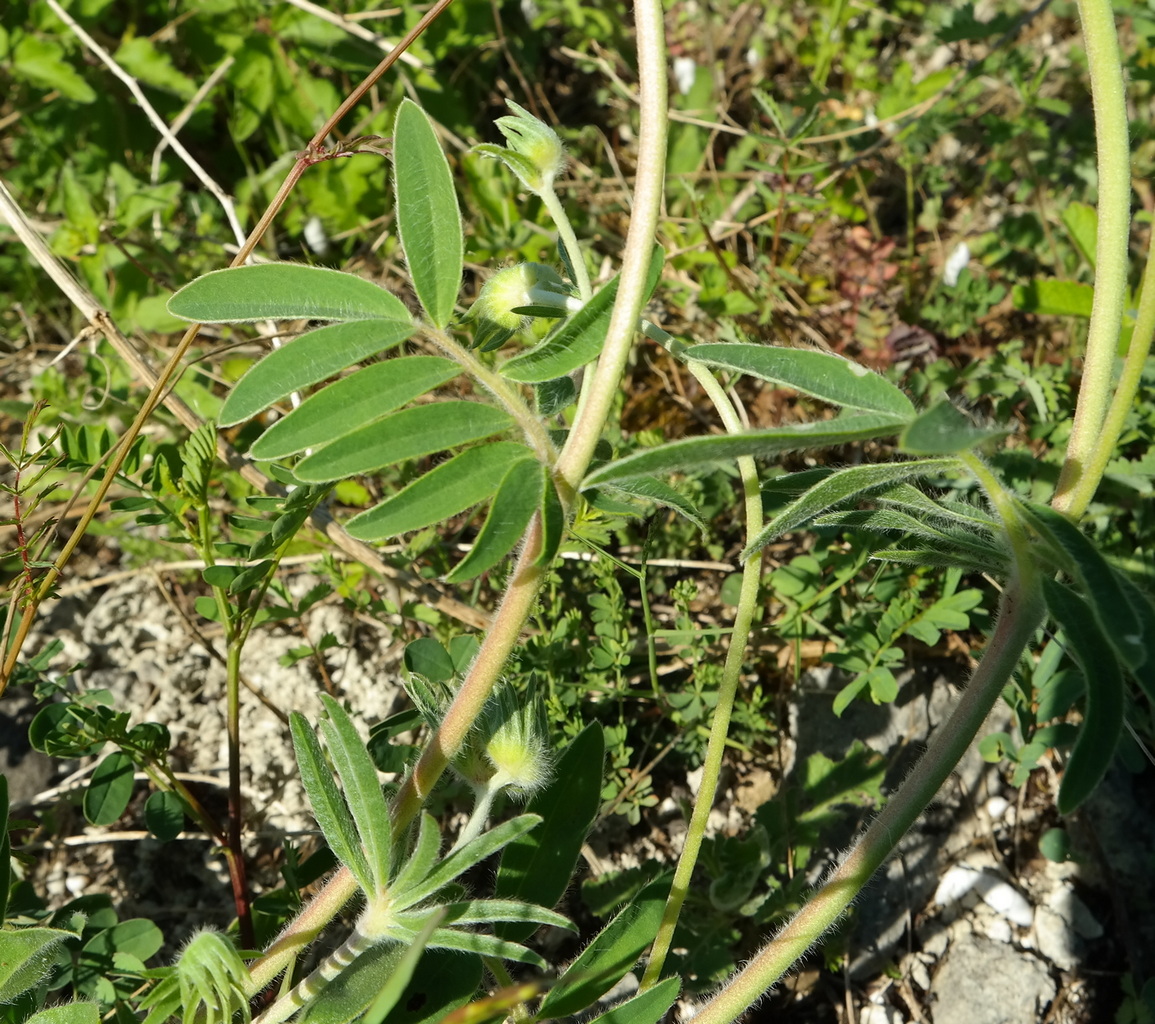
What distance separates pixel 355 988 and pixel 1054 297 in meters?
2.22

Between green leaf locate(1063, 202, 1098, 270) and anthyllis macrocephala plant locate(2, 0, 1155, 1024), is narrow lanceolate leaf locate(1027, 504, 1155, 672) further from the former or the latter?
green leaf locate(1063, 202, 1098, 270)

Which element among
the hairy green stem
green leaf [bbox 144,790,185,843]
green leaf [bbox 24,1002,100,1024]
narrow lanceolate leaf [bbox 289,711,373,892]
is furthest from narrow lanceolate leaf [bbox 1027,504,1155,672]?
green leaf [bbox 144,790,185,843]

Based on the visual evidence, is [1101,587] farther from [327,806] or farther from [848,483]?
[327,806]

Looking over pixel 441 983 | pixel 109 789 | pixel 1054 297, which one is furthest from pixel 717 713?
pixel 1054 297

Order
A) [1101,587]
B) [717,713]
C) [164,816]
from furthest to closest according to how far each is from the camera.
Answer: [164,816], [717,713], [1101,587]

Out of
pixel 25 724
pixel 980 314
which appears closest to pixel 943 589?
pixel 980 314

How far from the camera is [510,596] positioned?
4.05 ft

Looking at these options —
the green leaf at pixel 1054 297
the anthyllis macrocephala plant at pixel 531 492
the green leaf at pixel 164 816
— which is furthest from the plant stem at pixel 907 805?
the green leaf at pixel 1054 297

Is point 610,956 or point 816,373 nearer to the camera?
point 816,373

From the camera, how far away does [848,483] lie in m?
1.15

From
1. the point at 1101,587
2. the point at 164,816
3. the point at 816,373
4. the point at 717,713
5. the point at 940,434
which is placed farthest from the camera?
the point at 164,816

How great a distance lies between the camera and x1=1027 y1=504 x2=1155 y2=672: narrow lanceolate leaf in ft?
3.28

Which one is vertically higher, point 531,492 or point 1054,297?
point 1054,297

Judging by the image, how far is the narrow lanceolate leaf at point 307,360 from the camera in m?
1.17
